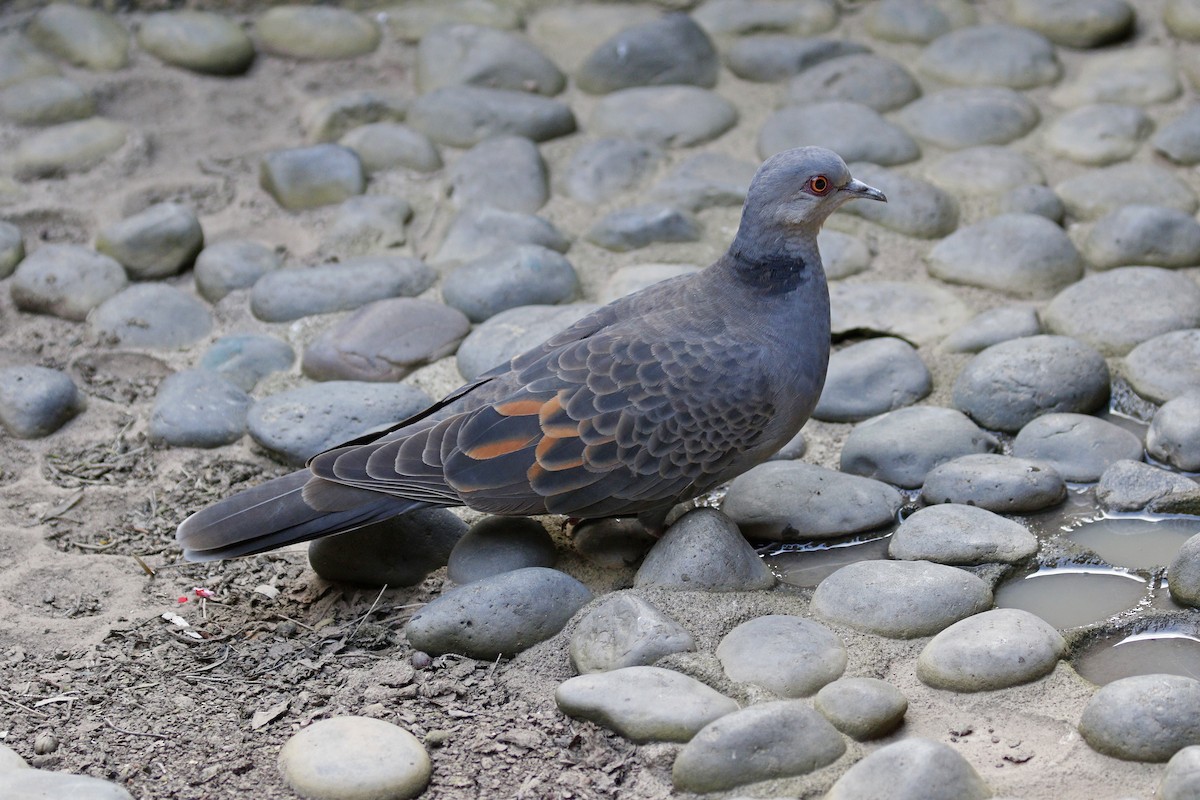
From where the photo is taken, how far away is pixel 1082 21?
21.7 ft

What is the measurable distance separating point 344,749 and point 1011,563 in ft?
6.10

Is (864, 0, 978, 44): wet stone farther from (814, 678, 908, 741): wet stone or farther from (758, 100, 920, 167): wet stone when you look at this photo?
(814, 678, 908, 741): wet stone

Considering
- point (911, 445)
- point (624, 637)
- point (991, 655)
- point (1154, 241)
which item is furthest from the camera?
point (1154, 241)

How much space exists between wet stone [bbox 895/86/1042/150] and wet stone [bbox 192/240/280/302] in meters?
2.93

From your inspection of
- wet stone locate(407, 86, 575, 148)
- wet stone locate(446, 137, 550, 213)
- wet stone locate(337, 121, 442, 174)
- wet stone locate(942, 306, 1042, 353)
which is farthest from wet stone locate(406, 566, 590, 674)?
wet stone locate(407, 86, 575, 148)

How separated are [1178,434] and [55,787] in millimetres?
3234

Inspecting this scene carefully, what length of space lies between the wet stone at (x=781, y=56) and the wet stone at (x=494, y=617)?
3.80 m

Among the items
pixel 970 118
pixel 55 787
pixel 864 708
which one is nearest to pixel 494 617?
pixel 864 708

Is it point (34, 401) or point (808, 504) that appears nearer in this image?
point (808, 504)

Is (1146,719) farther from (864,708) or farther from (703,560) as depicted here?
(703,560)

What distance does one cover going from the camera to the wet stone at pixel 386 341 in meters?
4.79

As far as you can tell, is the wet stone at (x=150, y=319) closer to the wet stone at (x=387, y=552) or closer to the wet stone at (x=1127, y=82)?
the wet stone at (x=387, y=552)

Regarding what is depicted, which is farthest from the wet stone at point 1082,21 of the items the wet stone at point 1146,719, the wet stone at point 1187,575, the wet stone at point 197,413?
the wet stone at point 1146,719

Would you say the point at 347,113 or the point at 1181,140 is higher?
the point at 1181,140
